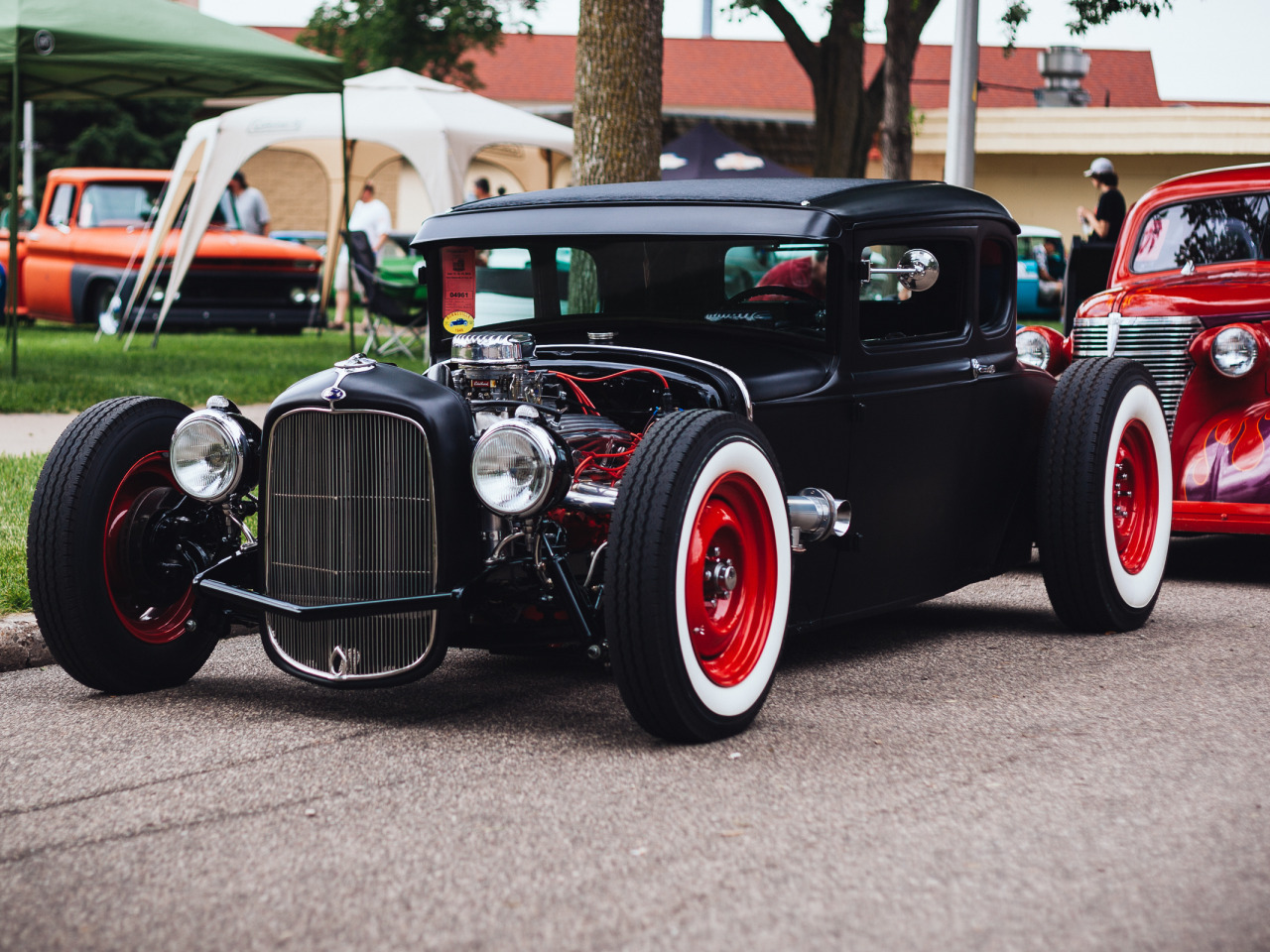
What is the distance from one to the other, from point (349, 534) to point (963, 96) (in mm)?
8896

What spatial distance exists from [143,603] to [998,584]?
12.2 ft

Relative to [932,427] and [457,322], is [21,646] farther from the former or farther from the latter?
[932,427]

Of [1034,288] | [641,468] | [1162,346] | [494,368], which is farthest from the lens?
[1034,288]

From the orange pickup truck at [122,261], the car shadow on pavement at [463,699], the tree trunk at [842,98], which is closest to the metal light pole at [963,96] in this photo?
the tree trunk at [842,98]

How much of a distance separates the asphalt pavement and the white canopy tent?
10.8 m

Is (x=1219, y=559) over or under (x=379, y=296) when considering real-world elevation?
under

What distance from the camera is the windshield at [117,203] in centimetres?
1845

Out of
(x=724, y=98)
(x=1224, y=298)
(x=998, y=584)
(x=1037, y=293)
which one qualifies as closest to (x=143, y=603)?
(x=998, y=584)

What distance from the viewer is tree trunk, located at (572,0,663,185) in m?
8.88

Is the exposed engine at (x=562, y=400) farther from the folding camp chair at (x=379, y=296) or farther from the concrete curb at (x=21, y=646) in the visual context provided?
the folding camp chair at (x=379, y=296)

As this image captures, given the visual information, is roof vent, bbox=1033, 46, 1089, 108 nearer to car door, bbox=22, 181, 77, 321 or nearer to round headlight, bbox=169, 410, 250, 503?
car door, bbox=22, 181, 77, 321

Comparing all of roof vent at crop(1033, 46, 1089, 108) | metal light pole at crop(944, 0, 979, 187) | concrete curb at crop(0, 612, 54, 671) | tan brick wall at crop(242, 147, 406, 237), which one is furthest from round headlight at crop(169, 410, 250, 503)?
tan brick wall at crop(242, 147, 406, 237)

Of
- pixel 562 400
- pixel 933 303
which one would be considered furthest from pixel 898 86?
pixel 562 400

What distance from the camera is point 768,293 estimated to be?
4945mm
